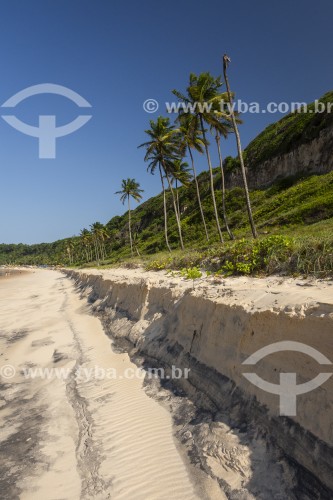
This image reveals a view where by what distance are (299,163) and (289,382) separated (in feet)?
125

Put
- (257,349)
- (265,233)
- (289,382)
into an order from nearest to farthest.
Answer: (289,382)
(257,349)
(265,233)

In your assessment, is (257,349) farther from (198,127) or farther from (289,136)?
(289,136)

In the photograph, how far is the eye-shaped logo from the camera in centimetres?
427

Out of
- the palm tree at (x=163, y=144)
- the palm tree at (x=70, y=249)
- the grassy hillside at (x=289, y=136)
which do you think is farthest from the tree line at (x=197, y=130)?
the palm tree at (x=70, y=249)

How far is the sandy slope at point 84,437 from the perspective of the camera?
175 inches

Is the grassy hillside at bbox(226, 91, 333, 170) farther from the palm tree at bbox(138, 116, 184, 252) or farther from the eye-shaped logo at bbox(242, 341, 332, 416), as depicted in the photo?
the eye-shaped logo at bbox(242, 341, 332, 416)

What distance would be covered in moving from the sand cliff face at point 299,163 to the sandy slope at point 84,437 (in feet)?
110

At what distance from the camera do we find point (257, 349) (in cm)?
540

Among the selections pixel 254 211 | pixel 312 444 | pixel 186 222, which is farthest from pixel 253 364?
pixel 186 222

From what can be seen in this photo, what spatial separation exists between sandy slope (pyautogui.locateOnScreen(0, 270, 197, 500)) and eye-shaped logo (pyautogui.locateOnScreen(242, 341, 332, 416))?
5.34ft

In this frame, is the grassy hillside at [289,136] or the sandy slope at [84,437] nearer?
the sandy slope at [84,437]

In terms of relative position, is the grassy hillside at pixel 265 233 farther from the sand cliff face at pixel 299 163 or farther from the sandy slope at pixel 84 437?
the sandy slope at pixel 84 437

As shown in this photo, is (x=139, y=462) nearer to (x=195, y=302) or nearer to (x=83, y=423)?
A: (x=83, y=423)

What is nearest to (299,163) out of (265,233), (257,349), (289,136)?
(289,136)
